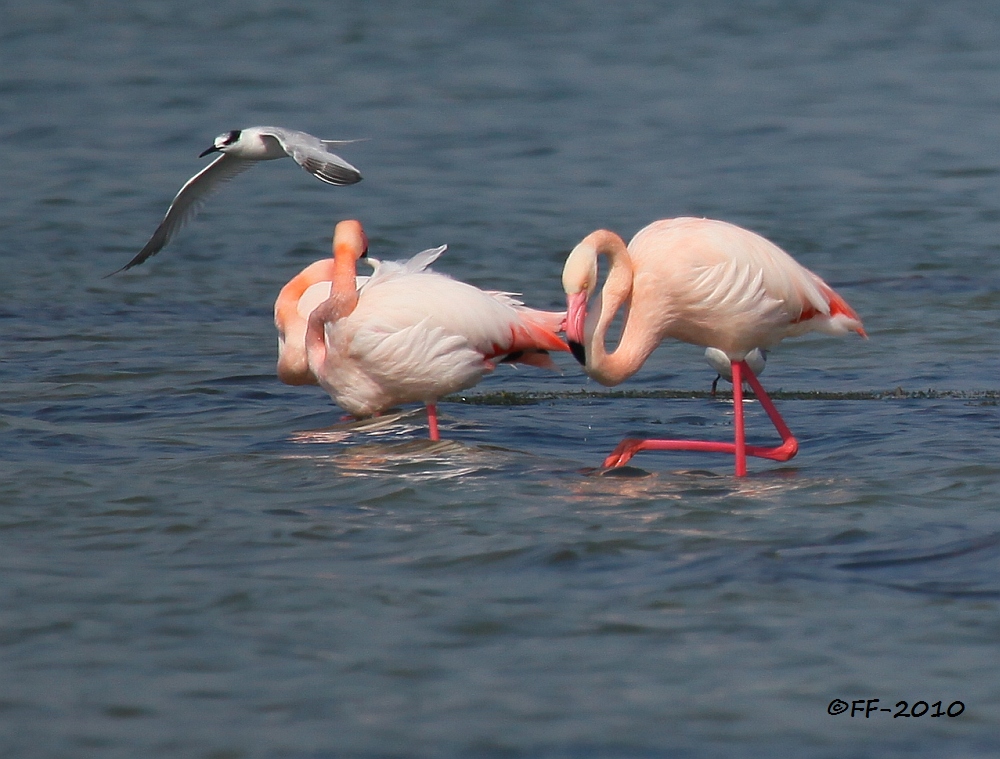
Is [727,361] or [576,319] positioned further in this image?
[727,361]

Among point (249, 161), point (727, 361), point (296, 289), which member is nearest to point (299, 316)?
point (296, 289)

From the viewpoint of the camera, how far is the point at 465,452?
6.70 meters

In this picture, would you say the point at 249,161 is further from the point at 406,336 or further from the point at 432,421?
the point at 432,421

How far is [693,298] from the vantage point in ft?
20.3

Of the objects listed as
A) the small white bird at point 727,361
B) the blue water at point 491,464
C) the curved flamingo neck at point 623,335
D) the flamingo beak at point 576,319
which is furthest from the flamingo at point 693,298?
the small white bird at point 727,361

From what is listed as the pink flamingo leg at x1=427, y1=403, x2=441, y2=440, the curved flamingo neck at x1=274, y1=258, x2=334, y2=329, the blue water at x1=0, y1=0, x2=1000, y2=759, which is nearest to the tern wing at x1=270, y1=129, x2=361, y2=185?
the curved flamingo neck at x1=274, y1=258, x2=334, y2=329

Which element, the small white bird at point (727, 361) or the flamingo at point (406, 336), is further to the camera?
the small white bird at point (727, 361)

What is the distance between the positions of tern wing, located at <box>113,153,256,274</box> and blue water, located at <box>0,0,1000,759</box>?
0.72m

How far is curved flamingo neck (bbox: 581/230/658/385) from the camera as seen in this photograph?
19.9ft

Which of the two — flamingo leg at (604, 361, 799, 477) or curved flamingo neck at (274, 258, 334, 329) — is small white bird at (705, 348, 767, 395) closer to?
flamingo leg at (604, 361, 799, 477)

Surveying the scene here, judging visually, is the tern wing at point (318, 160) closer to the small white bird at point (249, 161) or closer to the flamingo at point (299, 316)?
the small white bird at point (249, 161)

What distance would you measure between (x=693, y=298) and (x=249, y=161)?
8.09 feet

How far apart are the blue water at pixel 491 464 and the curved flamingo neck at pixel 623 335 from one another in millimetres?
427

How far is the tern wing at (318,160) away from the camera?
6727 millimetres
